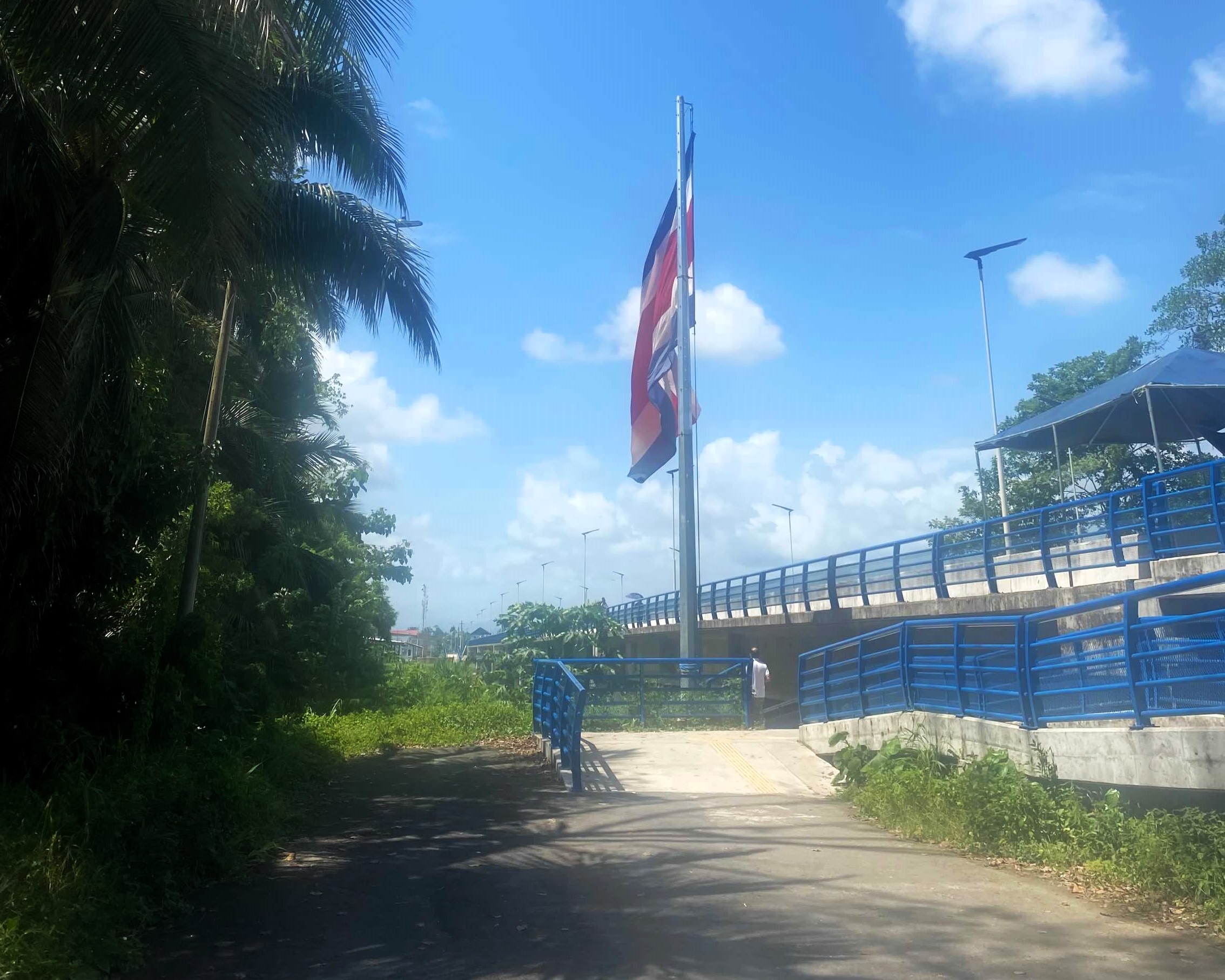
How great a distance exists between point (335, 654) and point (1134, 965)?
68.8ft

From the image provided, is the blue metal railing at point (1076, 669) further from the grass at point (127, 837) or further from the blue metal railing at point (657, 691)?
the grass at point (127, 837)

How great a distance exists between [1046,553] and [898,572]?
4642mm

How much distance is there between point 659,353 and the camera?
2319 cm

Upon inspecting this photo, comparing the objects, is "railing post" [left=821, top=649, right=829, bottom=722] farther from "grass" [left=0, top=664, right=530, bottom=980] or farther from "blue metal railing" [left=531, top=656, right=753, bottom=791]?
"grass" [left=0, top=664, right=530, bottom=980]

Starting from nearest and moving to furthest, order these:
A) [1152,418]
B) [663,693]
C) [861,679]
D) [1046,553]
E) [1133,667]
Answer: [1133,667]
[861,679]
[1046,553]
[663,693]
[1152,418]

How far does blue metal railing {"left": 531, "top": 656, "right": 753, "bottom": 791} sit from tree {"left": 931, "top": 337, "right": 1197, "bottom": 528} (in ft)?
70.5

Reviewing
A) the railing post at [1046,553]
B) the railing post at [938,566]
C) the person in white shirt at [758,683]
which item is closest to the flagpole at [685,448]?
the person in white shirt at [758,683]

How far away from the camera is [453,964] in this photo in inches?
215

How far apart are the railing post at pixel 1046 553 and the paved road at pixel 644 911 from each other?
7750mm

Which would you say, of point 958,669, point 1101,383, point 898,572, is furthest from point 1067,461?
point 958,669

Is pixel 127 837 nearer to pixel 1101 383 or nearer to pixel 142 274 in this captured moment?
pixel 142 274

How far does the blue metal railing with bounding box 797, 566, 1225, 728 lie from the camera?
25.0 feet

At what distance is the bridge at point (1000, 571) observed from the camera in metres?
13.2

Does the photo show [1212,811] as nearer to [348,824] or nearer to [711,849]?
[711,849]
